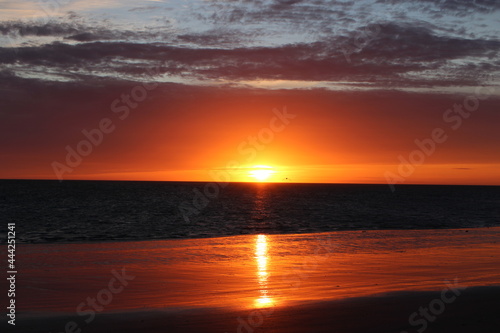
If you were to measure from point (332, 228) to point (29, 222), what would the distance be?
3117 centimetres

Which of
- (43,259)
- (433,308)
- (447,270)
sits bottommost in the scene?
(433,308)

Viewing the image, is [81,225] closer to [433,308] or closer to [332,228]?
[332,228]

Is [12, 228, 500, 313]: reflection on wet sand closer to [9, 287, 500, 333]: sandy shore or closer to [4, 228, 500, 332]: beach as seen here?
[4, 228, 500, 332]: beach

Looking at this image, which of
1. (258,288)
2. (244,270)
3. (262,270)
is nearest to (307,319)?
(258,288)

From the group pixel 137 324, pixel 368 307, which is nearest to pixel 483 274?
pixel 368 307

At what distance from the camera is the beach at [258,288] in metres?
12.6

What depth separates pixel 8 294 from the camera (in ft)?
52.5

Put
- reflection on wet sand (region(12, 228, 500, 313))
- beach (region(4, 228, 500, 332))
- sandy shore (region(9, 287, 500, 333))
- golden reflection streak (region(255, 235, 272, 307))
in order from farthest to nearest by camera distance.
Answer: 1. reflection on wet sand (region(12, 228, 500, 313))
2. golden reflection streak (region(255, 235, 272, 307))
3. beach (region(4, 228, 500, 332))
4. sandy shore (region(9, 287, 500, 333))

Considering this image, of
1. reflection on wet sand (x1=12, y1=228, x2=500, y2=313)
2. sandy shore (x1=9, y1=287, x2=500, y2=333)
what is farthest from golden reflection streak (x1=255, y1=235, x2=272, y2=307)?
sandy shore (x1=9, y1=287, x2=500, y2=333)

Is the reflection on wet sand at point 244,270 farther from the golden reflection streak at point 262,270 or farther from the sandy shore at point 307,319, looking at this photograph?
the sandy shore at point 307,319

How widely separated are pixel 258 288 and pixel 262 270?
144 inches

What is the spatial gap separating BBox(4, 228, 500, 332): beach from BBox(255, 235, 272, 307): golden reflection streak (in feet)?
0.18

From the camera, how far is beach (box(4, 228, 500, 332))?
12594 millimetres

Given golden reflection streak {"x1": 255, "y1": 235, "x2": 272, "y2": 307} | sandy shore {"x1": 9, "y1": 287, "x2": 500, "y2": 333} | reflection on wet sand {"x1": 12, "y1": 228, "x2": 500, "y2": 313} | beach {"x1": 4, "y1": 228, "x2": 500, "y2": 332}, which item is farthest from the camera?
reflection on wet sand {"x1": 12, "y1": 228, "x2": 500, "y2": 313}
